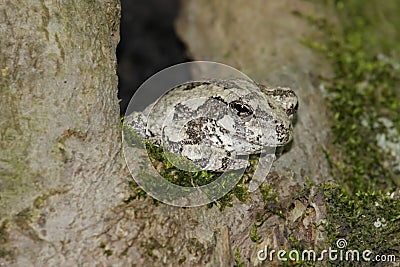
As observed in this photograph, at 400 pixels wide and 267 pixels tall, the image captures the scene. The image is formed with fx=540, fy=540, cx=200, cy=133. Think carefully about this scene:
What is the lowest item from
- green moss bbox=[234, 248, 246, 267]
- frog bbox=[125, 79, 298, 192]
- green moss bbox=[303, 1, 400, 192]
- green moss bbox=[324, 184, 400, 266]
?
green moss bbox=[234, 248, 246, 267]

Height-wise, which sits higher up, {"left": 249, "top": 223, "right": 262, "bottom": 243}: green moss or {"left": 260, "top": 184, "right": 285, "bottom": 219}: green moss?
{"left": 260, "top": 184, "right": 285, "bottom": 219}: green moss

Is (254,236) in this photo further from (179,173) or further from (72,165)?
(72,165)

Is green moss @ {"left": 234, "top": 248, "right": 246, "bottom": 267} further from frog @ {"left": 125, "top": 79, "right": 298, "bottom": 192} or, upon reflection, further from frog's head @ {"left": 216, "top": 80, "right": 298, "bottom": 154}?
frog's head @ {"left": 216, "top": 80, "right": 298, "bottom": 154}

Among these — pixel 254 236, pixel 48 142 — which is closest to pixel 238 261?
pixel 254 236

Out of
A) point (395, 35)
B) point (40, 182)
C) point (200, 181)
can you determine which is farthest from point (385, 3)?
point (40, 182)

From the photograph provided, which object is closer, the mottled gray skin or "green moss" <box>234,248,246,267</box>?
"green moss" <box>234,248,246,267</box>

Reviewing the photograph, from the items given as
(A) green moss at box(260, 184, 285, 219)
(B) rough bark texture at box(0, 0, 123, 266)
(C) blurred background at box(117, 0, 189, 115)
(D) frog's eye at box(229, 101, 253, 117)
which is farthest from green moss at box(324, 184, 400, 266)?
(C) blurred background at box(117, 0, 189, 115)

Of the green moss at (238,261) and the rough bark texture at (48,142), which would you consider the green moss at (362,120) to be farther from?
the rough bark texture at (48,142)

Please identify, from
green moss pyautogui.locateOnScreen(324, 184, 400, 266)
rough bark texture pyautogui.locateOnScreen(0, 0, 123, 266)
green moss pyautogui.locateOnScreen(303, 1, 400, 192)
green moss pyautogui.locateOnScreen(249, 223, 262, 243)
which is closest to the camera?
rough bark texture pyautogui.locateOnScreen(0, 0, 123, 266)

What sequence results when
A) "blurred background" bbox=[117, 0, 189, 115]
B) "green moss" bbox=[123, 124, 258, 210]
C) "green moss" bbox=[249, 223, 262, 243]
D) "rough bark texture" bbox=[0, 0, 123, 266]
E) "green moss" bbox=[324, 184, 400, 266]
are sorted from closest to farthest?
1. "rough bark texture" bbox=[0, 0, 123, 266]
2. "green moss" bbox=[123, 124, 258, 210]
3. "green moss" bbox=[249, 223, 262, 243]
4. "green moss" bbox=[324, 184, 400, 266]
5. "blurred background" bbox=[117, 0, 189, 115]
